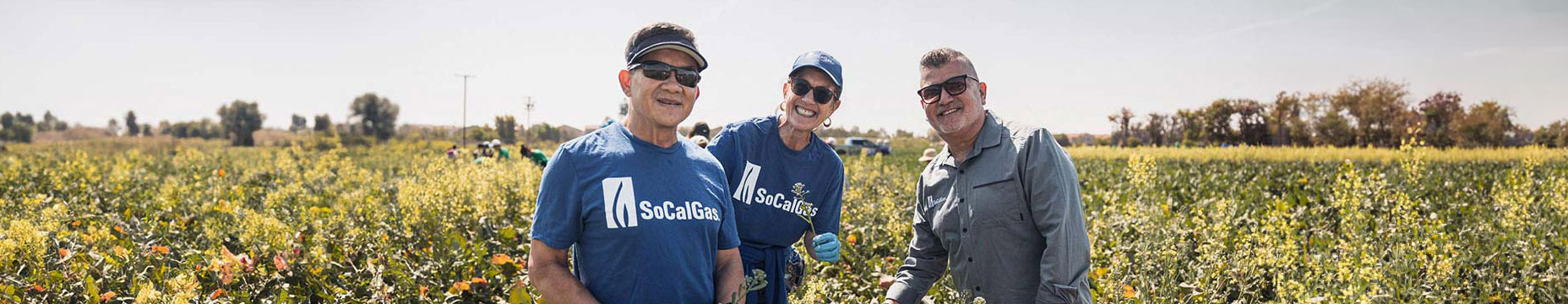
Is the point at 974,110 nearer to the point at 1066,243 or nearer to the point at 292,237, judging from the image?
the point at 1066,243

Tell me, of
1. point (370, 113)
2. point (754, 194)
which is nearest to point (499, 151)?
point (754, 194)

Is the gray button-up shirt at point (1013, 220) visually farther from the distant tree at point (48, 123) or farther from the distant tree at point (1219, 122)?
the distant tree at point (48, 123)

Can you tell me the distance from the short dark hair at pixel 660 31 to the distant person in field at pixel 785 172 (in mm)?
794

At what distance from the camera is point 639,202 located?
1.80 meters

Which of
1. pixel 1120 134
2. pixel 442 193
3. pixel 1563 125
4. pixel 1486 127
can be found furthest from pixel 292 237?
pixel 1563 125

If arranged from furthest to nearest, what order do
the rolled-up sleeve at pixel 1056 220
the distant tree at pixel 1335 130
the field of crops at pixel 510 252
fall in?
Answer: the distant tree at pixel 1335 130 < the field of crops at pixel 510 252 < the rolled-up sleeve at pixel 1056 220

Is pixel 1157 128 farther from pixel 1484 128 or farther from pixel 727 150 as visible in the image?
pixel 727 150

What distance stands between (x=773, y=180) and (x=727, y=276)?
82cm

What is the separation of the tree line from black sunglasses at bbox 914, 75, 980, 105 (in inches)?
1730

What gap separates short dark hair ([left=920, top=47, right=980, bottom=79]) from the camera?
7.89 feet

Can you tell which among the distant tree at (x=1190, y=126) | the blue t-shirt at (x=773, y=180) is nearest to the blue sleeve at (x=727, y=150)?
the blue t-shirt at (x=773, y=180)

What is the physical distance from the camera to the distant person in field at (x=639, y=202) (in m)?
1.78

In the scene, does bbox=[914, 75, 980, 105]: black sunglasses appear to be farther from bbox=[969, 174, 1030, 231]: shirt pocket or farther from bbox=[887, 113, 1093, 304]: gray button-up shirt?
bbox=[969, 174, 1030, 231]: shirt pocket

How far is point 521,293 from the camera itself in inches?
104
